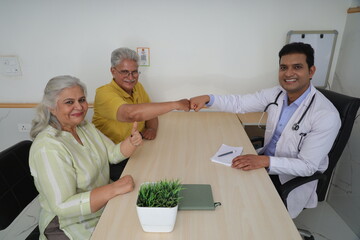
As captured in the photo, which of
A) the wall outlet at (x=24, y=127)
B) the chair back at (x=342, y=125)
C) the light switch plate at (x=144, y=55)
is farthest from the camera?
the wall outlet at (x=24, y=127)

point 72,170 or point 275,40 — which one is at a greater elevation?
point 275,40

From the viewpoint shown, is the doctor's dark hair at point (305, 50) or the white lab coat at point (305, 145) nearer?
the white lab coat at point (305, 145)

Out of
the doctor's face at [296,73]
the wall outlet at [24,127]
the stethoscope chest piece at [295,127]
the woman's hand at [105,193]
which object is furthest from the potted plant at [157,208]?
the wall outlet at [24,127]

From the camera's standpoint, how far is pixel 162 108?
1.48 m

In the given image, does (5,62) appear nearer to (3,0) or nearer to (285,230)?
(3,0)

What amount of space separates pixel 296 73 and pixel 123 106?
1112 millimetres

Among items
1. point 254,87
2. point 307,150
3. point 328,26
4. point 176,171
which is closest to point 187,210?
point 176,171

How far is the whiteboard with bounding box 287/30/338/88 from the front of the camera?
208 cm

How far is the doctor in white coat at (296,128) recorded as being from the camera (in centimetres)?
134

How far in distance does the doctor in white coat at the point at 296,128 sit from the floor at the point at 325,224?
2.16 ft

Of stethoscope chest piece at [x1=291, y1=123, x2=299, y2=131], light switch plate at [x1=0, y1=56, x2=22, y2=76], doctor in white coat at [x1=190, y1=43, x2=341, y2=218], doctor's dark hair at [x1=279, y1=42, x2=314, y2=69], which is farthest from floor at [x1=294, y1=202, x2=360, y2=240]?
light switch plate at [x1=0, y1=56, x2=22, y2=76]

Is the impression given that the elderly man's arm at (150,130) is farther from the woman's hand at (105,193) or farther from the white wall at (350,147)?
the white wall at (350,147)

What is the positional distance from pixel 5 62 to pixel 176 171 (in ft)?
6.95

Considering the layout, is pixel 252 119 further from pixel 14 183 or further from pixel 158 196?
pixel 14 183
